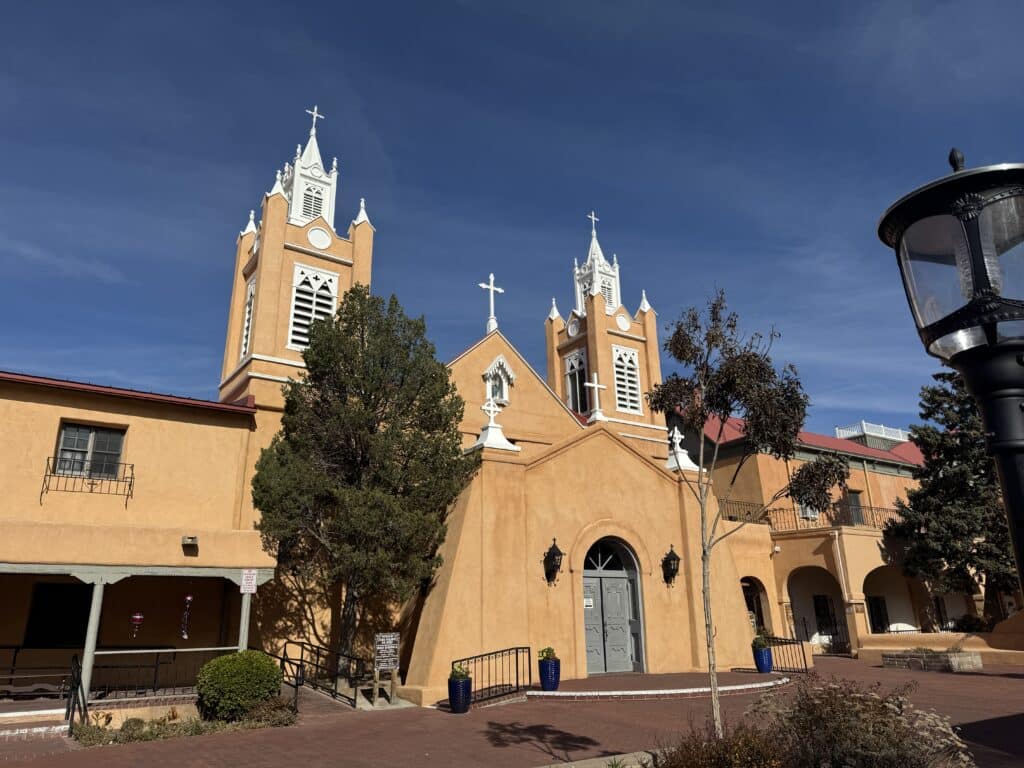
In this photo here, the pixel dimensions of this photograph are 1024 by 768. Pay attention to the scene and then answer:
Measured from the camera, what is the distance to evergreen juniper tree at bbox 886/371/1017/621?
2506 cm

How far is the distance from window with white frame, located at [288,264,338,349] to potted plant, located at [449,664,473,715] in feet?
41.4

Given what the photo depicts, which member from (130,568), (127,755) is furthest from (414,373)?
(127,755)

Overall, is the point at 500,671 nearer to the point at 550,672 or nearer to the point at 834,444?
the point at 550,672

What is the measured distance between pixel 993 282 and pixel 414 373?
50.1 ft

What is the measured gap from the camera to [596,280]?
38.2 metres

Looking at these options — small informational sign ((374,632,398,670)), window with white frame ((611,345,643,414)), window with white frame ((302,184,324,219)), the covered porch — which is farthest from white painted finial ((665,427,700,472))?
window with white frame ((302,184,324,219))

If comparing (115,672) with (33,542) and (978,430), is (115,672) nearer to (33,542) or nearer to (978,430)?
(33,542)

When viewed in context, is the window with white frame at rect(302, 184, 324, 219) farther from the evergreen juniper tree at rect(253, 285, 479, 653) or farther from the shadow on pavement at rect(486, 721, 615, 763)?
the shadow on pavement at rect(486, 721, 615, 763)

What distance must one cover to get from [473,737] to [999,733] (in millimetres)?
7950

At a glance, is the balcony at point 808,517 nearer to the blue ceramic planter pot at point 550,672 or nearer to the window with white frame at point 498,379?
the window with white frame at point 498,379

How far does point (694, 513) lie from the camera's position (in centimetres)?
2073

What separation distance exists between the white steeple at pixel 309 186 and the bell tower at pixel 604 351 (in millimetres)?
13636

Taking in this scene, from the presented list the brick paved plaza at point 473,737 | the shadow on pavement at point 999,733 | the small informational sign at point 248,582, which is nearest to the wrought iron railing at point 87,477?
the small informational sign at point 248,582

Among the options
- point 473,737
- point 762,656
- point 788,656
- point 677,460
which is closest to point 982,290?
point 473,737
